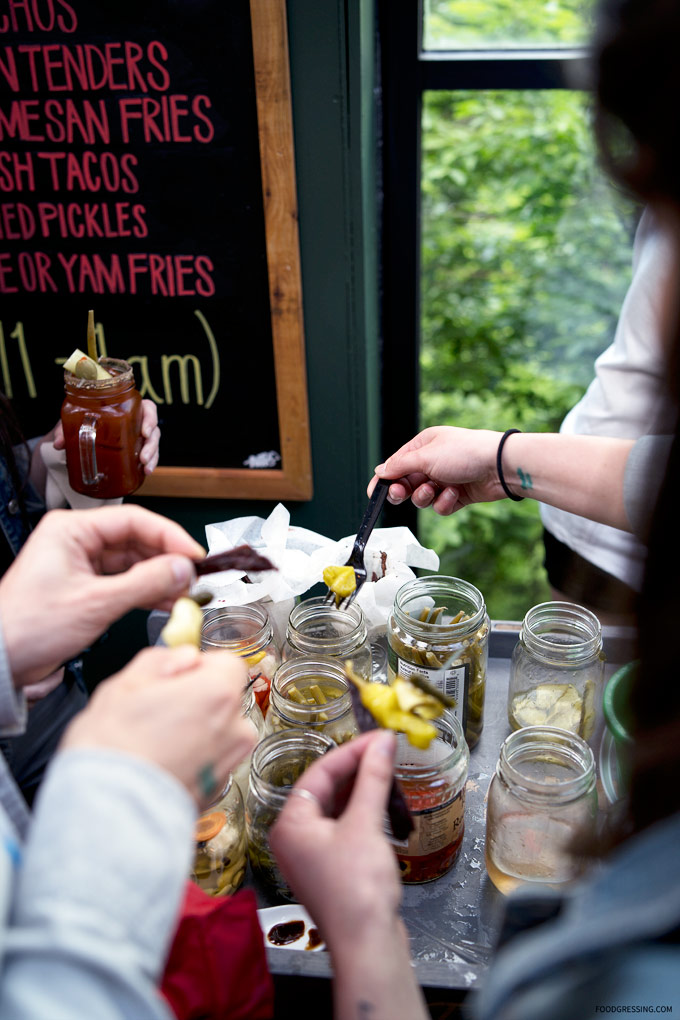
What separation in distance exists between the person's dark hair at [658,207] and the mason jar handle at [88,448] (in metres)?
1.07

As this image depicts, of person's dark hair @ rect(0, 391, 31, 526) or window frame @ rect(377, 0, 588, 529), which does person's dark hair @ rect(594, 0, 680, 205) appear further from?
window frame @ rect(377, 0, 588, 529)

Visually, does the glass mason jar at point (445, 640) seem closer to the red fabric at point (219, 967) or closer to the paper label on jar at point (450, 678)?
the paper label on jar at point (450, 678)

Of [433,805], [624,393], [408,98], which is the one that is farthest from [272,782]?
[408,98]

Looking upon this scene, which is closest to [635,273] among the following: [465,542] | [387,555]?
[387,555]

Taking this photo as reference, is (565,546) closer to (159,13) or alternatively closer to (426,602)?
(426,602)

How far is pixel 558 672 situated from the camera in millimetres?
1103

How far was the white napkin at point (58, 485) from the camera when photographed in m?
1.65

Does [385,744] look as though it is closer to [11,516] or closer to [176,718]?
[176,718]

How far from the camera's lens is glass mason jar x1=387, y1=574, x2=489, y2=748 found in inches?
41.4

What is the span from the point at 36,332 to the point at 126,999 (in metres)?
1.78

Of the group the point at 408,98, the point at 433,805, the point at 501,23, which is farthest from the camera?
the point at 501,23

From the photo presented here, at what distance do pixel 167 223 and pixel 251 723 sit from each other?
1.33 m

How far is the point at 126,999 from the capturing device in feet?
1.80

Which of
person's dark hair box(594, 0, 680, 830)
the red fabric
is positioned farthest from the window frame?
the red fabric
